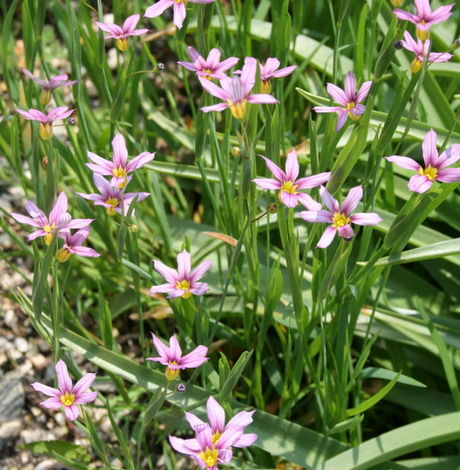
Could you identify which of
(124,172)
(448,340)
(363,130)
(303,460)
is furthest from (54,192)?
(448,340)

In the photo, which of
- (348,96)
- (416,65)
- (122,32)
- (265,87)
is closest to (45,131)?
(122,32)

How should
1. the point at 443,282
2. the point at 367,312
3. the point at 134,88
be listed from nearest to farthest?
the point at 367,312
the point at 443,282
the point at 134,88

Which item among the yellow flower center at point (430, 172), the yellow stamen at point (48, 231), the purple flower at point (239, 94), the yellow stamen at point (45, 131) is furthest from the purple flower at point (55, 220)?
the yellow flower center at point (430, 172)

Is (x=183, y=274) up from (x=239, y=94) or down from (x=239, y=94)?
down

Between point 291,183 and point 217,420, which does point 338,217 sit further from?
point 217,420

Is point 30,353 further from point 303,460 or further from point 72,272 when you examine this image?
point 303,460

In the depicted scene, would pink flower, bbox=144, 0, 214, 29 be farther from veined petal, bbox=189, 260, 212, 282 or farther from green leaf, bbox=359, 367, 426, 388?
green leaf, bbox=359, 367, 426, 388
